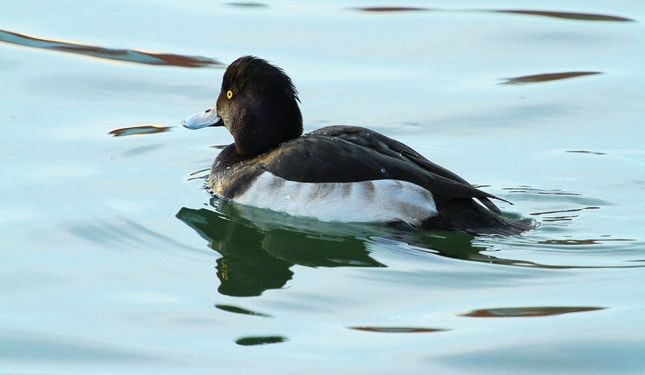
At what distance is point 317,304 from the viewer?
16.5 feet

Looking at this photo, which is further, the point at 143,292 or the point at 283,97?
the point at 283,97

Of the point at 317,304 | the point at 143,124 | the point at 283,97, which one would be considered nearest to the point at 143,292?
the point at 317,304

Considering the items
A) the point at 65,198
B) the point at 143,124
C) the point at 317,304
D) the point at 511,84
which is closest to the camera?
the point at 317,304

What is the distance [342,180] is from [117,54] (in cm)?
489

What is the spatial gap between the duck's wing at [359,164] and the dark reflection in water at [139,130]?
2314mm

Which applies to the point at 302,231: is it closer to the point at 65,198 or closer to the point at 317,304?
the point at 317,304

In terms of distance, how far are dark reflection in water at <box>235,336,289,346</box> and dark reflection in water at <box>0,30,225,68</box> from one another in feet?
18.7

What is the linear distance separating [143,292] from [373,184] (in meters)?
1.66

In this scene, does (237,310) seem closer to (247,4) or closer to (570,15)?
(247,4)

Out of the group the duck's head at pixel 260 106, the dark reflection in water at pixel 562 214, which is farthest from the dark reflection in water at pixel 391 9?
the dark reflection in water at pixel 562 214

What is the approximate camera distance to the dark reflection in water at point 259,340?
4613 millimetres

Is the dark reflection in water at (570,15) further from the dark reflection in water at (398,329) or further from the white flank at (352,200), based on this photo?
the dark reflection in water at (398,329)

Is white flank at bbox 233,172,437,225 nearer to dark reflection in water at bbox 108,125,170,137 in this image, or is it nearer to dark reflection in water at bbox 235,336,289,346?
dark reflection in water at bbox 235,336,289,346

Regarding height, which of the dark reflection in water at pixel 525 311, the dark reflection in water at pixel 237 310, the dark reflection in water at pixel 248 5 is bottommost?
the dark reflection in water at pixel 237 310
